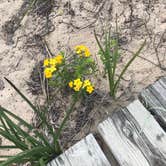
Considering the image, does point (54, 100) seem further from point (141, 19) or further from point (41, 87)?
point (141, 19)

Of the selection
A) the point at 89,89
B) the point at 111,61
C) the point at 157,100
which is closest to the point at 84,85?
the point at 89,89

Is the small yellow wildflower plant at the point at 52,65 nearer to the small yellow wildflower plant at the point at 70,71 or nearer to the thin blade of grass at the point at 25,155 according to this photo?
the small yellow wildflower plant at the point at 70,71

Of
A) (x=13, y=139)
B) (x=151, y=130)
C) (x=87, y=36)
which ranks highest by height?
(x=87, y=36)

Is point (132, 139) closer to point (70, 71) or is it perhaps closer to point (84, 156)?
point (84, 156)

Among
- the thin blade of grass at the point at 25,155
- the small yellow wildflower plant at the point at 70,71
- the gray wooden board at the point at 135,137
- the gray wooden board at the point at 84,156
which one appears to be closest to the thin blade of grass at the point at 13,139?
the thin blade of grass at the point at 25,155

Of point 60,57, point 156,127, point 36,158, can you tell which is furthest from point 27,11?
point 156,127

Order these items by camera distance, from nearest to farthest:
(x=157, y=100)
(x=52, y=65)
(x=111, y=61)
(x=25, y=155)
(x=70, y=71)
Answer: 1. (x=25, y=155)
2. (x=157, y=100)
3. (x=111, y=61)
4. (x=52, y=65)
5. (x=70, y=71)

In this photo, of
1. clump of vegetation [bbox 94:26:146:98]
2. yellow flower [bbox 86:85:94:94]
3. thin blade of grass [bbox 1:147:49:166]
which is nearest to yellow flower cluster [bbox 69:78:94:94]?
yellow flower [bbox 86:85:94:94]
